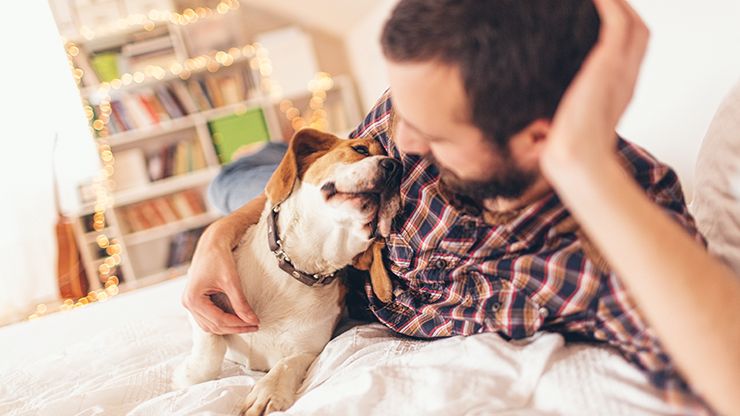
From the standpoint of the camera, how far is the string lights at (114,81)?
145 inches

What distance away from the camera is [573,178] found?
0.63 metres

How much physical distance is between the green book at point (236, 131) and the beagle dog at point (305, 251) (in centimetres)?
279

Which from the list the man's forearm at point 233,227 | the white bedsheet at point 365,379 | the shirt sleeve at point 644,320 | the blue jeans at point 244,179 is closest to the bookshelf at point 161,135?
the blue jeans at point 244,179

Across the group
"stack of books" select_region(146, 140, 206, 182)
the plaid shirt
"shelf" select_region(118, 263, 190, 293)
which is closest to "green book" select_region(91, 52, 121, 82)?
"stack of books" select_region(146, 140, 206, 182)

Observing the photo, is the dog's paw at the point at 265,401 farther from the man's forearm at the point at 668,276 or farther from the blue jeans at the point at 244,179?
the blue jeans at the point at 244,179

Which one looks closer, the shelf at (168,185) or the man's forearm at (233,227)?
the man's forearm at (233,227)

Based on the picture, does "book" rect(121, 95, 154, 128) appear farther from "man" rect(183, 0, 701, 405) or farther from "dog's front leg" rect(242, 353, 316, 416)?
"dog's front leg" rect(242, 353, 316, 416)

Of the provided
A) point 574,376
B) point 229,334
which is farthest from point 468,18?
point 229,334

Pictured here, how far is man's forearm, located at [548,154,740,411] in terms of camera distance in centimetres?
61

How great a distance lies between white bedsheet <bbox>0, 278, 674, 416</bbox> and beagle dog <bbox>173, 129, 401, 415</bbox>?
54 mm

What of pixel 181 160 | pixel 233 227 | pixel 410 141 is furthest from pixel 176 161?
pixel 410 141

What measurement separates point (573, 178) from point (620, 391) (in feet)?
0.96

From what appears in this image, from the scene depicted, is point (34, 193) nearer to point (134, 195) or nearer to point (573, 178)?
point (134, 195)

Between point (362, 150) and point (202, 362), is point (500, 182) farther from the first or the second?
point (202, 362)
